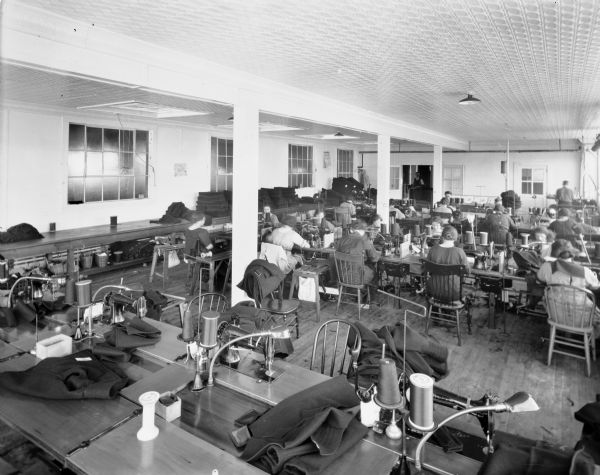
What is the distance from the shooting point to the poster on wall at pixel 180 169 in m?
10.6

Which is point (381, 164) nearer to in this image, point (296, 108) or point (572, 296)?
point (296, 108)

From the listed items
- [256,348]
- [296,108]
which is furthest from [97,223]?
[256,348]

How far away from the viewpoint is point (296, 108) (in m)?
6.72

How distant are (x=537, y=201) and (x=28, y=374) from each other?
710 inches

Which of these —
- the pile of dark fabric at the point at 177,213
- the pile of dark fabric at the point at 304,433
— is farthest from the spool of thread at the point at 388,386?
the pile of dark fabric at the point at 177,213

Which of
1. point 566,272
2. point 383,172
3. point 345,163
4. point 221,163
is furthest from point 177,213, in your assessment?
point 345,163

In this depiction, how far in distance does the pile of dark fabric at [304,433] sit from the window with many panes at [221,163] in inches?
403

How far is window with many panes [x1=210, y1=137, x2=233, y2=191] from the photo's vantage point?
462 inches

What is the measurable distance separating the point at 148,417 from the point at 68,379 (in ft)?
2.24

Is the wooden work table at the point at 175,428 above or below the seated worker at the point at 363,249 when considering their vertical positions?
below

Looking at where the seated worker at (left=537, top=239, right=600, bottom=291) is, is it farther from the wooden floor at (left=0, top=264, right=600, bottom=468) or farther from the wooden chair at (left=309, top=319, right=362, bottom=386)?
the wooden chair at (left=309, top=319, right=362, bottom=386)

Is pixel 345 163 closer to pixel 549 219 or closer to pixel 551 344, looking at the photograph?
pixel 549 219

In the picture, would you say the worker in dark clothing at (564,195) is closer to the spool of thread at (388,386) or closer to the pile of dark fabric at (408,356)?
the pile of dark fabric at (408,356)

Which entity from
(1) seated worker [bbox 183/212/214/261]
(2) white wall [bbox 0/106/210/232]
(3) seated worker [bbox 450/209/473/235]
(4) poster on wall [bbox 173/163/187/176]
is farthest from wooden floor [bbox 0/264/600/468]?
(4) poster on wall [bbox 173/163/187/176]
